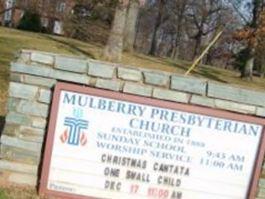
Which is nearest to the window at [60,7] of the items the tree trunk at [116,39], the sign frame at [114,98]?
the sign frame at [114,98]

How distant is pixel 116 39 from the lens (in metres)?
21.3

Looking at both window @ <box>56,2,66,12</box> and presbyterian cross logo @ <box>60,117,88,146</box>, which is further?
window @ <box>56,2,66,12</box>

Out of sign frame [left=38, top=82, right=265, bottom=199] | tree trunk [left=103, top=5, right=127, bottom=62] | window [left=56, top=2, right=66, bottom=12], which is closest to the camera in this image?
sign frame [left=38, top=82, right=265, bottom=199]

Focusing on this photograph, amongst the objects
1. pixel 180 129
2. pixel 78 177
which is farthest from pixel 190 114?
pixel 78 177

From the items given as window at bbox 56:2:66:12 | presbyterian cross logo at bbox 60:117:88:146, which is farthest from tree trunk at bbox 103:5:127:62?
presbyterian cross logo at bbox 60:117:88:146

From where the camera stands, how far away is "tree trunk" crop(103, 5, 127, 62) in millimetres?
21188

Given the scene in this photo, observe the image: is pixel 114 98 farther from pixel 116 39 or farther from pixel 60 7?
pixel 116 39

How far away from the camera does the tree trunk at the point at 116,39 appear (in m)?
21.2

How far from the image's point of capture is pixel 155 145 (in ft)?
22.3

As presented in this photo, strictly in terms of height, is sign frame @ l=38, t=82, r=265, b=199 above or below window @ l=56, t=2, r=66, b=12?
below

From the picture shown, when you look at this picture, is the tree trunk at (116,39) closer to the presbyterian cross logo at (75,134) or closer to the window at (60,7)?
the window at (60,7)

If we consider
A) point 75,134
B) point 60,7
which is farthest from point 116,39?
point 75,134

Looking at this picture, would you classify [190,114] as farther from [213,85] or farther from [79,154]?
[79,154]

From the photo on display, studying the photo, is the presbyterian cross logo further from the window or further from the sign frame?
the window
